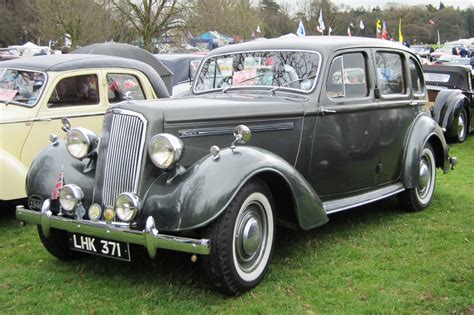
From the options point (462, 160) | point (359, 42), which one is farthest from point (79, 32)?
point (359, 42)

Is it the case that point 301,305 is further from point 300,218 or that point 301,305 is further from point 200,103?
point 200,103

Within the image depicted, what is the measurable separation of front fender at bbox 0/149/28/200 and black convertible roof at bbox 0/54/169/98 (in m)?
1.23

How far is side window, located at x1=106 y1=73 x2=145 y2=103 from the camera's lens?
6449 millimetres

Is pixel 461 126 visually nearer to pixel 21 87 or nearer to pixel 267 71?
pixel 267 71

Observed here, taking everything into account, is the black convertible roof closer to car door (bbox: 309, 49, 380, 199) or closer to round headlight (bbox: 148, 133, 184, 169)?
car door (bbox: 309, 49, 380, 199)

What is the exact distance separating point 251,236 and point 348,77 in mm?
2057

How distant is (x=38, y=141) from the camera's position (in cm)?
578

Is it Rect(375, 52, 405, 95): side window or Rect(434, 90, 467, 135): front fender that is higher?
Rect(375, 52, 405, 95): side window

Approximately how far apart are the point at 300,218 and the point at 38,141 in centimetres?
325

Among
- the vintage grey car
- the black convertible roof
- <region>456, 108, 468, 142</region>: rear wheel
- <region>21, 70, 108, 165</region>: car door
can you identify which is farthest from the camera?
<region>456, 108, 468, 142</region>: rear wheel

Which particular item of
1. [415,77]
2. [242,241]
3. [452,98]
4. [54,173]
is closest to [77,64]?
[54,173]

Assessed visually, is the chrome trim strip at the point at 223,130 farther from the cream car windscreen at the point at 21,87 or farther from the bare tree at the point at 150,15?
the bare tree at the point at 150,15

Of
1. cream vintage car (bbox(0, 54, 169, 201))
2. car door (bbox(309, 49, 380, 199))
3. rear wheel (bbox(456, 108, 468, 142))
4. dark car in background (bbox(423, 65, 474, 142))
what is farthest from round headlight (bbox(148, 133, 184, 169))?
rear wheel (bbox(456, 108, 468, 142))

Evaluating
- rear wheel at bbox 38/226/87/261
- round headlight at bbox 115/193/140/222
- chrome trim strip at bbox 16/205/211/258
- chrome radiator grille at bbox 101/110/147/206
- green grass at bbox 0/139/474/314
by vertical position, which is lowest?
green grass at bbox 0/139/474/314
